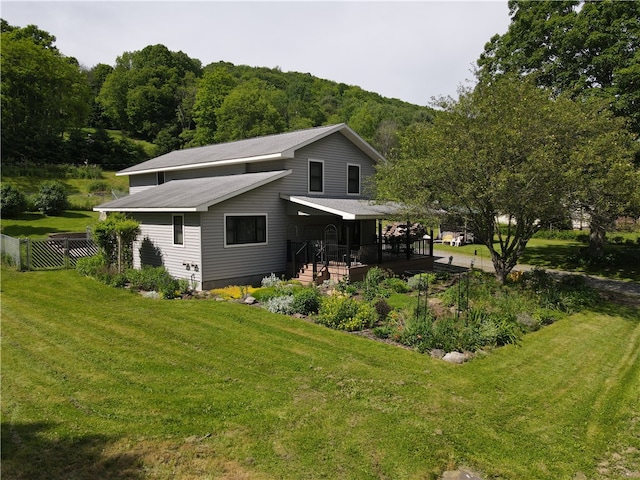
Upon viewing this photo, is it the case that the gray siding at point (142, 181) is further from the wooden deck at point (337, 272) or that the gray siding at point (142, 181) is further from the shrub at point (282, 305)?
the shrub at point (282, 305)

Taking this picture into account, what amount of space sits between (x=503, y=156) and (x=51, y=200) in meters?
30.3

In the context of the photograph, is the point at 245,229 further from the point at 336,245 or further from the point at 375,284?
the point at 375,284

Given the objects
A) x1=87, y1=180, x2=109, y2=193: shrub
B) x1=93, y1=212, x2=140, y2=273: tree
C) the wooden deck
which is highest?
x1=87, y1=180, x2=109, y2=193: shrub

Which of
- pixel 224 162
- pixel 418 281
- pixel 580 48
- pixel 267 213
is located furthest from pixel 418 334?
pixel 580 48

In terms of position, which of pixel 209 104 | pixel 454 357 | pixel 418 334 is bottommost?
pixel 454 357

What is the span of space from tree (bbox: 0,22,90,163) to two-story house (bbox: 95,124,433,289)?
A: 3765 centimetres

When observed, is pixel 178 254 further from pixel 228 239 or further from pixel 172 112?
pixel 172 112

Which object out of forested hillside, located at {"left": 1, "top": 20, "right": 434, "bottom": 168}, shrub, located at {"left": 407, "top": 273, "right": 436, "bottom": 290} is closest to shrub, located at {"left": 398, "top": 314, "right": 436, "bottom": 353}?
shrub, located at {"left": 407, "top": 273, "right": 436, "bottom": 290}

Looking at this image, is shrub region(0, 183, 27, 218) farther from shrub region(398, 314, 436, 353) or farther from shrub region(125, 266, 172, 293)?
shrub region(398, 314, 436, 353)

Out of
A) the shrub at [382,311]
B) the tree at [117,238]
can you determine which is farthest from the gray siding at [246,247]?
the shrub at [382,311]

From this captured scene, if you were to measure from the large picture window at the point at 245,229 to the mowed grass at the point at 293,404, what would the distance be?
5.42 meters

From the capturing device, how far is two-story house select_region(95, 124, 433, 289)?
1535 cm

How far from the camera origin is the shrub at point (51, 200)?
2969 centimetres

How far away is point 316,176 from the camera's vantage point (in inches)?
759
